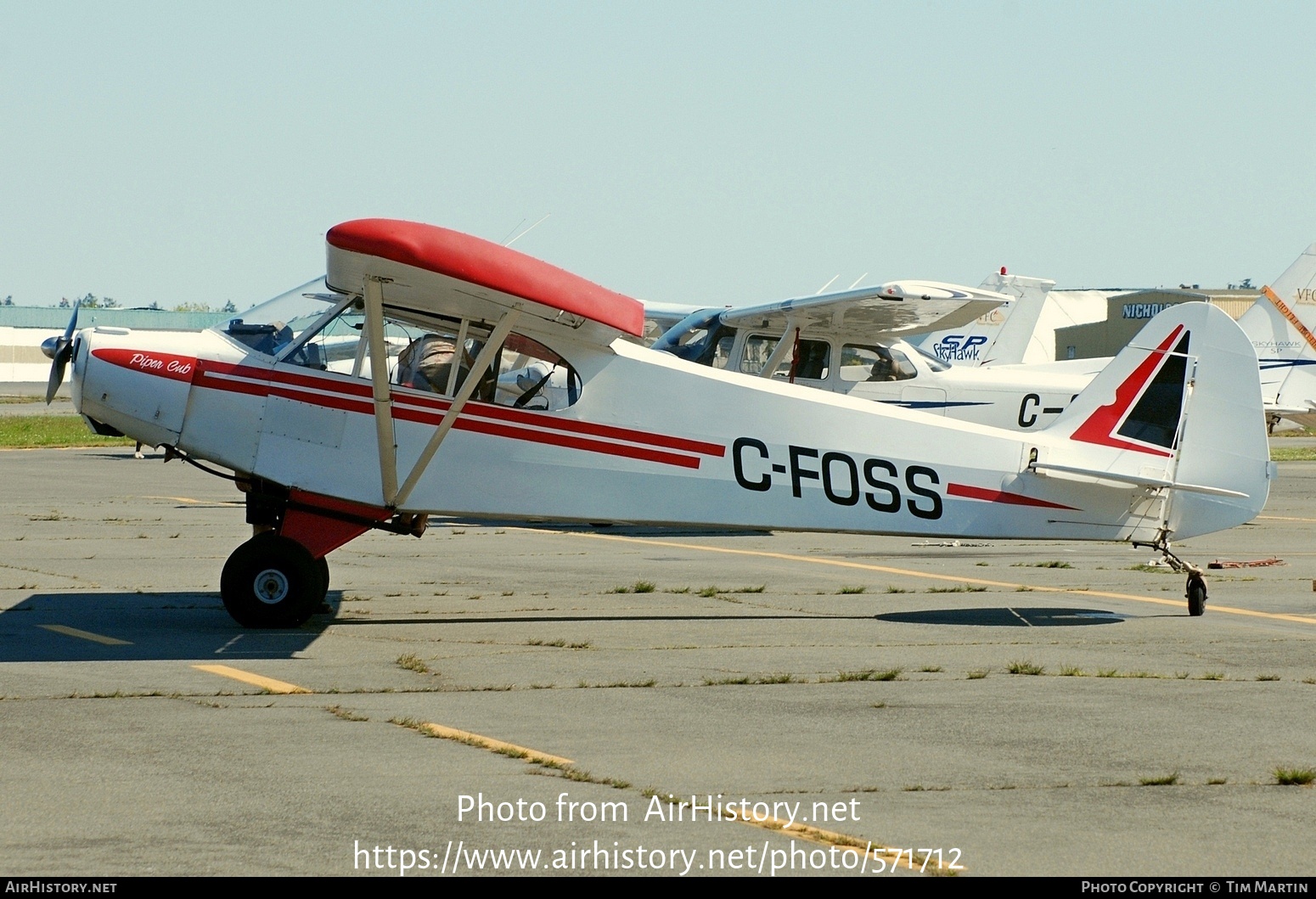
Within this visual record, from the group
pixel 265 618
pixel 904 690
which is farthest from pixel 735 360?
pixel 904 690

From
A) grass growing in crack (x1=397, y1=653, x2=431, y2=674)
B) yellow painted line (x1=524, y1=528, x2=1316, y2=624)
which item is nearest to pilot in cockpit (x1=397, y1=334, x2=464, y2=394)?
grass growing in crack (x1=397, y1=653, x2=431, y2=674)

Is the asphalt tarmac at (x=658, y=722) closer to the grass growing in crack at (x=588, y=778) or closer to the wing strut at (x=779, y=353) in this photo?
the grass growing in crack at (x=588, y=778)

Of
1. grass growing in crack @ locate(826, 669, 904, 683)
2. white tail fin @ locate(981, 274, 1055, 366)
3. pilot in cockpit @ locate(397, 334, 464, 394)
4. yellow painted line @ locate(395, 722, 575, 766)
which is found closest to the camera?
yellow painted line @ locate(395, 722, 575, 766)

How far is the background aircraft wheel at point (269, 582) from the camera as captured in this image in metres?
9.86

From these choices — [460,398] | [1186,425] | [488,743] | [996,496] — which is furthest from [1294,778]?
[460,398]

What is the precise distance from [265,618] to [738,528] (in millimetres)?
3307

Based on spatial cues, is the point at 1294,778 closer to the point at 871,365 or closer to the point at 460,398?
the point at 460,398

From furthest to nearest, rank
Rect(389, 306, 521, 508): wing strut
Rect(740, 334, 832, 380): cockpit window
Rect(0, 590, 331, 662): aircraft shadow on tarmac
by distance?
1. Rect(740, 334, 832, 380): cockpit window
2. Rect(389, 306, 521, 508): wing strut
3. Rect(0, 590, 331, 662): aircraft shadow on tarmac

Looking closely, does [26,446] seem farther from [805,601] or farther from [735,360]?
[805,601]

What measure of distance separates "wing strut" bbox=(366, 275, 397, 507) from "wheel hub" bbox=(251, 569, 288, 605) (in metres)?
0.87

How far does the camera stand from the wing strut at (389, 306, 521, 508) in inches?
374

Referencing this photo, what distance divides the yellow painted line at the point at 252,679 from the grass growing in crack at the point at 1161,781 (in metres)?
4.26

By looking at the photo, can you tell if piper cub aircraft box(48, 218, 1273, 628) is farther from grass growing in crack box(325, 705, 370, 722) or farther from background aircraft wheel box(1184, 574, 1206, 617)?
grass growing in crack box(325, 705, 370, 722)

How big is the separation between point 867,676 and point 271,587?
410 cm
